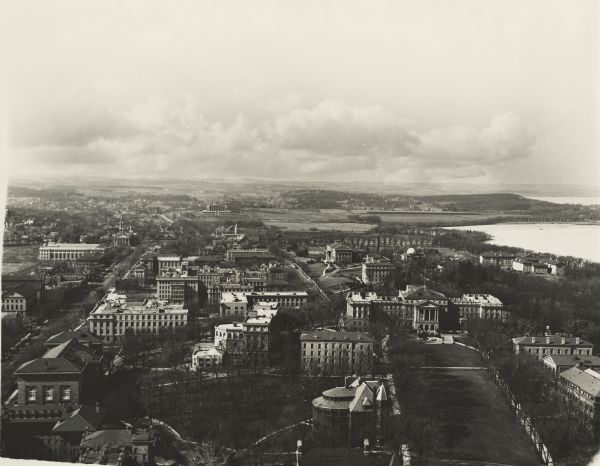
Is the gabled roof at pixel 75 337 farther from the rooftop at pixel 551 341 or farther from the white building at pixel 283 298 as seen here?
the rooftop at pixel 551 341

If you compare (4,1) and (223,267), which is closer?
(4,1)

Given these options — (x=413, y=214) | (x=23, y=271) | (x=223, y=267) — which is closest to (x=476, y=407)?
(x=413, y=214)

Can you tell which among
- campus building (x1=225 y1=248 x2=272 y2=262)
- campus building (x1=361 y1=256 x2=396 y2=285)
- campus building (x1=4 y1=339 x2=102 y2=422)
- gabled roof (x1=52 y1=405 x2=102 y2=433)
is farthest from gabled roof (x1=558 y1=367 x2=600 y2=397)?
campus building (x1=4 y1=339 x2=102 y2=422)

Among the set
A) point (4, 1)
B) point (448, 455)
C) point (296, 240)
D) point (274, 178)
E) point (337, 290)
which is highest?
point (4, 1)

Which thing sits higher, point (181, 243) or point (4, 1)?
point (4, 1)

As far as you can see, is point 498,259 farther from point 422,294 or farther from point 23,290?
point 23,290

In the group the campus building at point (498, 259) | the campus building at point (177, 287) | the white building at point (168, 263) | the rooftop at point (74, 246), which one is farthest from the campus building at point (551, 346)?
the rooftop at point (74, 246)

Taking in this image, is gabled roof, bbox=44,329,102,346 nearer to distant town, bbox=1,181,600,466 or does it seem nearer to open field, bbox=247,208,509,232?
distant town, bbox=1,181,600,466

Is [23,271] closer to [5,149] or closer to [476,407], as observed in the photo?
[5,149]
